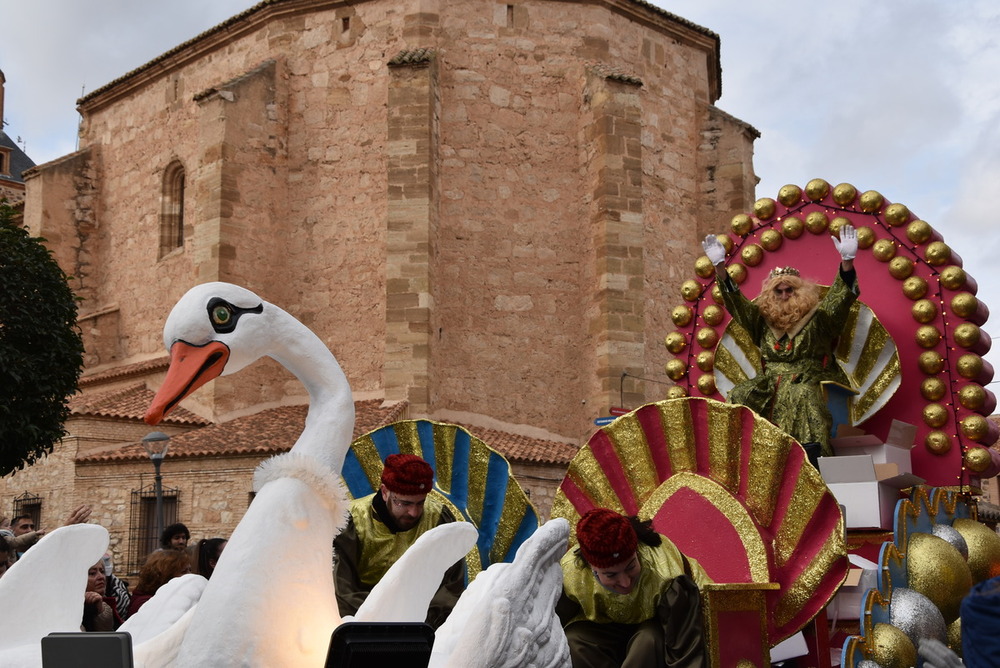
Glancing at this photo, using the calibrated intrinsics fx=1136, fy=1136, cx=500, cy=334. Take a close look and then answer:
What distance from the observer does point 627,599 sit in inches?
167

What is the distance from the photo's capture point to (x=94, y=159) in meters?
25.8

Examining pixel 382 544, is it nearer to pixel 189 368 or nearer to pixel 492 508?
pixel 492 508

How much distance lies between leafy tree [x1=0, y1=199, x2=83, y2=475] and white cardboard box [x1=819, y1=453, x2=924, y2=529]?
38.5 ft

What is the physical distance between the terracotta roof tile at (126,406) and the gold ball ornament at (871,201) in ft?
51.9

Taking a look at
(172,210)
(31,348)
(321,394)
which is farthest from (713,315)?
(172,210)

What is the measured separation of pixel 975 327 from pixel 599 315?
1387 centimetres

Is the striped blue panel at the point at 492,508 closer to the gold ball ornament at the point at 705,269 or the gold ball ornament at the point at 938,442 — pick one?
the gold ball ornament at the point at 938,442

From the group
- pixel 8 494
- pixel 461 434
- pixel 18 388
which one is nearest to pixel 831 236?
pixel 461 434

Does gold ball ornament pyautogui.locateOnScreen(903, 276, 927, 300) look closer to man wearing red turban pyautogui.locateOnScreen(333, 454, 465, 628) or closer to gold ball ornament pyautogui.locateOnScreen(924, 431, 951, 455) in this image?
gold ball ornament pyautogui.locateOnScreen(924, 431, 951, 455)

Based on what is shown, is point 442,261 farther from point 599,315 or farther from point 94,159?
point 94,159

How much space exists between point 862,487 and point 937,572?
62 cm

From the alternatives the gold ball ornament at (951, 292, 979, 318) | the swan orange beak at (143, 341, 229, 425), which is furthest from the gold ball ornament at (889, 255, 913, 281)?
the swan orange beak at (143, 341, 229, 425)

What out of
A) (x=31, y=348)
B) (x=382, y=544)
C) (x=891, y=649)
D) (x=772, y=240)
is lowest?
(x=891, y=649)

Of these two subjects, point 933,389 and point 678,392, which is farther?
point 678,392
